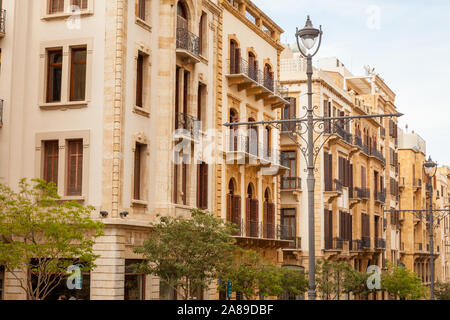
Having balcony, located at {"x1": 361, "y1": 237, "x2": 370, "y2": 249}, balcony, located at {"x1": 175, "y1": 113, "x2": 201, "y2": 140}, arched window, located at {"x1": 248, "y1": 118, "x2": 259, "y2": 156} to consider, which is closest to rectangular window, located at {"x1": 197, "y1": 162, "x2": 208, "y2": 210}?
balcony, located at {"x1": 175, "y1": 113, "x2": 201, "y2": 140}

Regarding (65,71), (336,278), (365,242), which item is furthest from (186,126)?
(365,242)

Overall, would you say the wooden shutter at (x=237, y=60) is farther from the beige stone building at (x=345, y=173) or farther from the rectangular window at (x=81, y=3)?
the rectangular window at (x=81, y=3)

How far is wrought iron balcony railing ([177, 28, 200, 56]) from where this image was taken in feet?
101

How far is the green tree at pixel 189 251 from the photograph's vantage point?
25.4 metres

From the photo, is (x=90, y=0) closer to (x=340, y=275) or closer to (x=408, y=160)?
(x=340, y=275)

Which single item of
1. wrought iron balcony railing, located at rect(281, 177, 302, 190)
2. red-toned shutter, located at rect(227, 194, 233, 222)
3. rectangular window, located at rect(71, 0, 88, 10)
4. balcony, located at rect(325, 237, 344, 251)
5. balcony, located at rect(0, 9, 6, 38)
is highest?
rectangular window, located at rect(71, 0, 88, 10)

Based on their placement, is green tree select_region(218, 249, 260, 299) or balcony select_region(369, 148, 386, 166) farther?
balcony select_region(369, 148, 386, 166)

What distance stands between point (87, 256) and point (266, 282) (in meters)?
10.5

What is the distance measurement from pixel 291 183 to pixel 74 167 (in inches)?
914

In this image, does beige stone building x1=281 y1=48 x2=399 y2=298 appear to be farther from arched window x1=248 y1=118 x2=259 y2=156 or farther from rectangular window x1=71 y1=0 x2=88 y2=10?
rectangular window x1=71 y1=0 x2=88 y2=10

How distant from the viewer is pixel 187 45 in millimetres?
31062

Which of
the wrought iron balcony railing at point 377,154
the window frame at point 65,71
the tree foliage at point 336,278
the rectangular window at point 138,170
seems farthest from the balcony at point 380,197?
the window frame at point 65,71

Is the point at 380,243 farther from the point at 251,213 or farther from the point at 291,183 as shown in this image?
the point at 251,213

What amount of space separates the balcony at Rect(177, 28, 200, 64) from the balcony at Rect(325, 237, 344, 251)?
2154 centimetres
